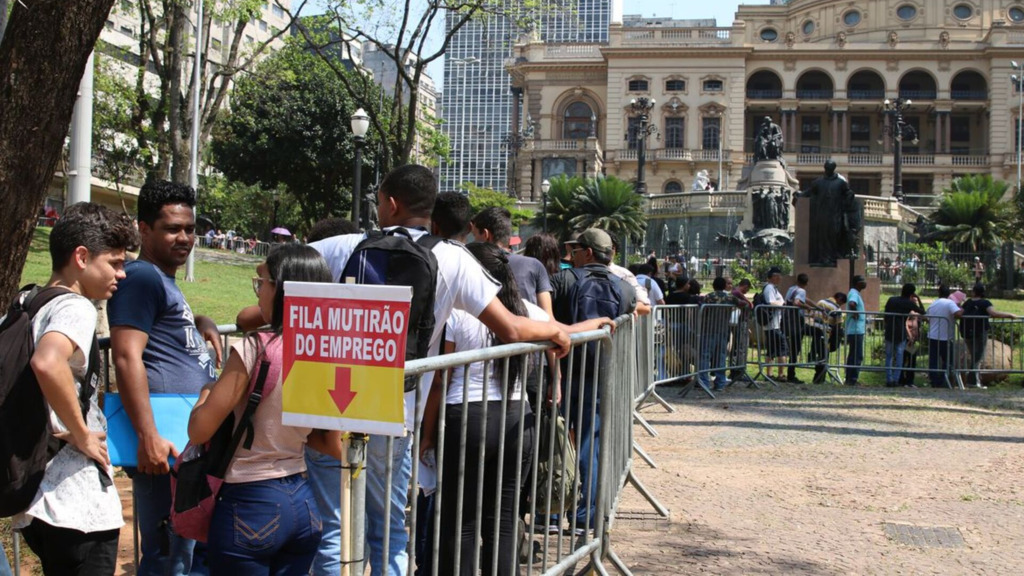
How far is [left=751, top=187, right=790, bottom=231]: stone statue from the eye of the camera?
38.6 m

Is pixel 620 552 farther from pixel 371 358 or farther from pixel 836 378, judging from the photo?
pixel 836 378

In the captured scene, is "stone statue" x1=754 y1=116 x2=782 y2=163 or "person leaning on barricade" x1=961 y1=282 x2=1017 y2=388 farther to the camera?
"stone statue" x1=754 y1=116 x2=782 y2=163

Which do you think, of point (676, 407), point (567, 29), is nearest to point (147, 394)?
point (676, 407)

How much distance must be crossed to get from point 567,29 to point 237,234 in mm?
62437

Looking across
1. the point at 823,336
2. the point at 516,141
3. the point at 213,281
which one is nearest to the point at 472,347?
the point at 823,336

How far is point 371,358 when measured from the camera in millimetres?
2830

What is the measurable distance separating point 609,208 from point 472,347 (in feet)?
111

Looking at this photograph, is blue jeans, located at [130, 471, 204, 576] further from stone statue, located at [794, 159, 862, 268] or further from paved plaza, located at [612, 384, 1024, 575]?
stone statue, located at [794, 159, 862, 268]

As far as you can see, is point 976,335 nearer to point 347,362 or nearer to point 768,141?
point 347,362

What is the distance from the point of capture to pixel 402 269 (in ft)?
12.2

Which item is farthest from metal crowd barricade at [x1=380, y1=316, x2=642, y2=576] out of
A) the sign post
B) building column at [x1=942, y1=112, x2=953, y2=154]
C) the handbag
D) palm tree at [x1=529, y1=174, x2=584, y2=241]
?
building column at [x1=942, y1=112, x2=953, y2=154]

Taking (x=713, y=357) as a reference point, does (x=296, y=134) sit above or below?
above

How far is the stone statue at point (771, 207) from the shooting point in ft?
127

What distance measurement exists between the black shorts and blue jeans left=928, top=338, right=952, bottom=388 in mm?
1892
